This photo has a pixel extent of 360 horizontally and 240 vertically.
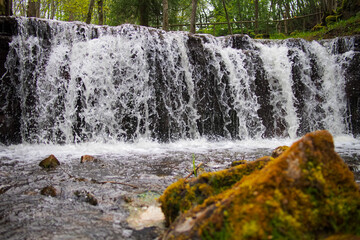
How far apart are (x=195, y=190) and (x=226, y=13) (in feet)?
59.5

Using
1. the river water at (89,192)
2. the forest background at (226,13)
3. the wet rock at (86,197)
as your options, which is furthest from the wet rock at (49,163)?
the forest background at (226,13)

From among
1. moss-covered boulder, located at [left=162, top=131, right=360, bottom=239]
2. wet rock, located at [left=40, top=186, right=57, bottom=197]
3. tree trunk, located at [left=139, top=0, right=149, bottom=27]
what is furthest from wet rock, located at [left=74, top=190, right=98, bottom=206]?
tree trunk, located at [left=139, top=0, right=149, bottom=27]

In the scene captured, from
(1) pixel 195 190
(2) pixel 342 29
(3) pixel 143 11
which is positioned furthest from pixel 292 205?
(3) pixel 143 11

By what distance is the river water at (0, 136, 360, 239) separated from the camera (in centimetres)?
213

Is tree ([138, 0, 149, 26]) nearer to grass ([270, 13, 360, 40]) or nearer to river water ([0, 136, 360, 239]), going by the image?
grass ([270, 13, 360, 40])

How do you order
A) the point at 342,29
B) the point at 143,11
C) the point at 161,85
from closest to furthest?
1. the point at 161,85
2. the point at 342,29
3. the point at 143,11

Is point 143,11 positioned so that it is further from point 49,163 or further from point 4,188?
point 4,188

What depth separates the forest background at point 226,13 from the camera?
14.9 metres

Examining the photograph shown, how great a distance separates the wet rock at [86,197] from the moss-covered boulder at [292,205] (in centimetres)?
136

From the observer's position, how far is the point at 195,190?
2.04 m

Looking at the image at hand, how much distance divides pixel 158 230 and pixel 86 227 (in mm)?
636

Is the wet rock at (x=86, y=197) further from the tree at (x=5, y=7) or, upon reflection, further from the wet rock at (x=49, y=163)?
the tree at (x=5, y=7)

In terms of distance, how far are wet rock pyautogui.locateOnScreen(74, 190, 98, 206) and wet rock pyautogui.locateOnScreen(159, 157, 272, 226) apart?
95 centimetres

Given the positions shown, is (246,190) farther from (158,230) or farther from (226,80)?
(226,80)
